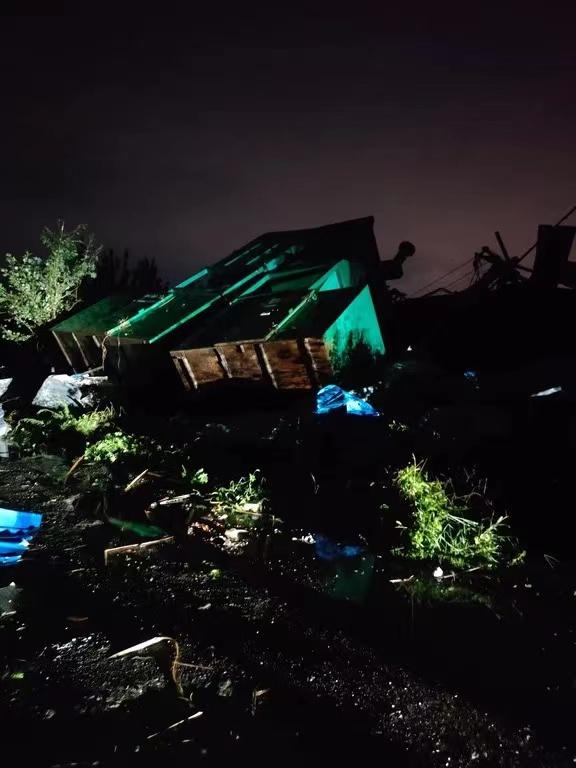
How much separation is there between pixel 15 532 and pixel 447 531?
13.3ft

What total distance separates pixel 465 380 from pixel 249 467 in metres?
4.06

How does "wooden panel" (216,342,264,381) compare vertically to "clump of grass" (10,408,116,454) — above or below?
above

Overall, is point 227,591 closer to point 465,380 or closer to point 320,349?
point 320,349

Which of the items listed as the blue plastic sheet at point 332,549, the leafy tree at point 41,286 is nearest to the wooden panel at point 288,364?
the blue plastic sheet at point 332,549

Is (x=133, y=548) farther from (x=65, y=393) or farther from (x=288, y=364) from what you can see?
(x=65, y=393)

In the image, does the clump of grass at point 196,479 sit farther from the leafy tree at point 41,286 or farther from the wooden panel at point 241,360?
the leafy tree at point 41,286

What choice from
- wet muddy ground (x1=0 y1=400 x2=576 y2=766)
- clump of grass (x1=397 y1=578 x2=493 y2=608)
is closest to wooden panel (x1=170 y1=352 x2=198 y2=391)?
wet muddy ground (x1=0 y1=400 x2=576 y2=766)

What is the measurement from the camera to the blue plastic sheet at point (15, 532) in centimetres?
355

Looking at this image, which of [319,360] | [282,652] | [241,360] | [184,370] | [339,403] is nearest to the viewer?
[282,652]

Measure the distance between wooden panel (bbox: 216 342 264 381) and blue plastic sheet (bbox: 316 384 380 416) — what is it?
1.43 m

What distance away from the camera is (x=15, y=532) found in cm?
387

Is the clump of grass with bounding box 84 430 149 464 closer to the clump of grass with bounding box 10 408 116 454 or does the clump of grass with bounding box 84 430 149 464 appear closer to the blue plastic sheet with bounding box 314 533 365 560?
the clump of grass with bounding box 10 408 116 454

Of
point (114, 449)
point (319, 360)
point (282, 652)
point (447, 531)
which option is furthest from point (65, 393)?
point (447, 531)

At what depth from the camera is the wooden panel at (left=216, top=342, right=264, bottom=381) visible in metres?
6.89
